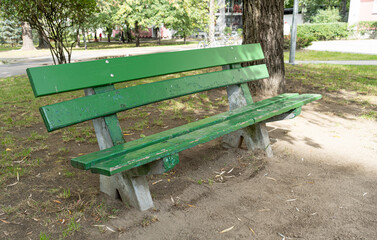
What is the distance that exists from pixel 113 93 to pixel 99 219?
921 mm

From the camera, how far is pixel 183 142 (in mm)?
2340

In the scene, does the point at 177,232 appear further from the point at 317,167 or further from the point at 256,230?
the point at 317,167

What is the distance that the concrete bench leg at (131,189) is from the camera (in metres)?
2.50

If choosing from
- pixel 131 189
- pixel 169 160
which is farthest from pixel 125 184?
pixel 169 160

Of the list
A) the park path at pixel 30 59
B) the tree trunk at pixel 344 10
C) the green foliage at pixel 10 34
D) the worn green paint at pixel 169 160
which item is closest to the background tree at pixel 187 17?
the park path at pixel 30 59

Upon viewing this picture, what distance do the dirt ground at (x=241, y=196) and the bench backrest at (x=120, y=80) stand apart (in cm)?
75

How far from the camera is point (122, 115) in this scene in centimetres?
534

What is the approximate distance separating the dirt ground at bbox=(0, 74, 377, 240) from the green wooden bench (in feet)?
0.85

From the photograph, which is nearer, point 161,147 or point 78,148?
point 161,147

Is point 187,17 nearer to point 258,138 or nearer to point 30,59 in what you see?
point 30,59

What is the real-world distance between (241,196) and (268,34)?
3.56 meters

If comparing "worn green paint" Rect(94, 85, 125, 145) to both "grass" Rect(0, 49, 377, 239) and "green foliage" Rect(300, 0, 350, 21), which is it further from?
"green foliage" Rect(300, 0, 350, 21)

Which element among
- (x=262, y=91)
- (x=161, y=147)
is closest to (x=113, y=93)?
(x=161, y=147)

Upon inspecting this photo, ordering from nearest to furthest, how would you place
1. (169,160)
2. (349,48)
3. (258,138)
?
(169,160), (258,138), (349,48)
